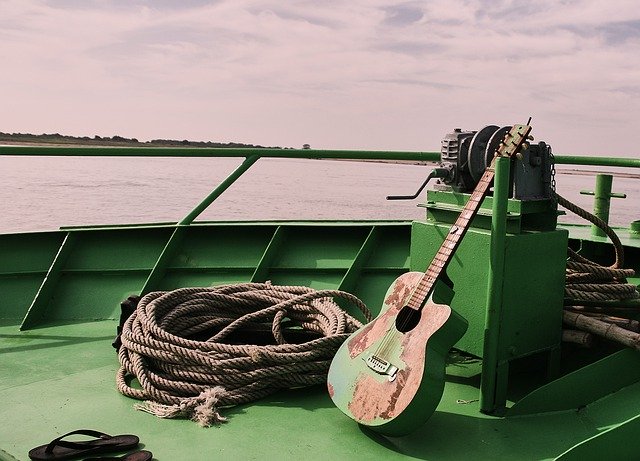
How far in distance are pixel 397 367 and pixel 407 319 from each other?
0.22 metres

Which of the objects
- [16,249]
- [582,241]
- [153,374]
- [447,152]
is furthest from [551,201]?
[16,249]

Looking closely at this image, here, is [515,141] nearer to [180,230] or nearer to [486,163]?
[486,163]

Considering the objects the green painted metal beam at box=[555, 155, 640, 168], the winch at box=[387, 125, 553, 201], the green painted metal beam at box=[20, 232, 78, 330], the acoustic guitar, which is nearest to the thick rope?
the acoustic guitar

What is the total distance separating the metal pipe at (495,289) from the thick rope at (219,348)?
27.6 inches

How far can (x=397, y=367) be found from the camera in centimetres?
237

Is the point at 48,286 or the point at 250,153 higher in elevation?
the point at 250,153

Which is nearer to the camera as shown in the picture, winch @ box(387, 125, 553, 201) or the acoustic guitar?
the acoustic guitar

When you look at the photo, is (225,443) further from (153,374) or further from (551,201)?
(551,201)

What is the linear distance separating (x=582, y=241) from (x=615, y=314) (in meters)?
1.10

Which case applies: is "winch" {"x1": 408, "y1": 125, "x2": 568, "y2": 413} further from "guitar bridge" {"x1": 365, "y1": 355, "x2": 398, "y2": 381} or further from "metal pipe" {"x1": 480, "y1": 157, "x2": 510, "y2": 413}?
"guitar bridge" {"x1": 365, "y1": 355, "x2": 398, "y2": 381}

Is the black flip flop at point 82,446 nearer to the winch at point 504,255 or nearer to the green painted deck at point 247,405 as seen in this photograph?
the green painted deck at point 247,405

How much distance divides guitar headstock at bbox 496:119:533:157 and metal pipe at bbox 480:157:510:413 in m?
0.07

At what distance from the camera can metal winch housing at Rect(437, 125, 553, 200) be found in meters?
2.72

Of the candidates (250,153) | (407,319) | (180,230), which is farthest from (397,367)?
(180,230)
